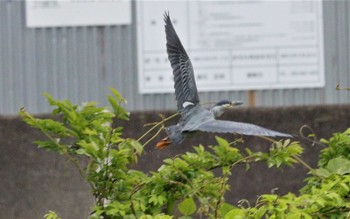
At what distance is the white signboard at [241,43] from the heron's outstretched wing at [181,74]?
12.3 feet

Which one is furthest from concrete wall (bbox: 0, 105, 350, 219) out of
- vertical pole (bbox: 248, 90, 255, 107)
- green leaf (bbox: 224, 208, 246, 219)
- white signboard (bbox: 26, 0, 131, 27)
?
green leaf (bbox: 224, 208, 246, 219)

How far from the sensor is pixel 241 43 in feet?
27.5

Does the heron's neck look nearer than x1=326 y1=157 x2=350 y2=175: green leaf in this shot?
No

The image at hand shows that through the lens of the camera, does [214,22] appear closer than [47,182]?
No

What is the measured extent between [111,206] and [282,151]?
0.77 m

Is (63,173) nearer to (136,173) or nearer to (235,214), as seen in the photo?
(136,173)

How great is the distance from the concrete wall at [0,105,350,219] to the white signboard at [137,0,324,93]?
103 centimetres

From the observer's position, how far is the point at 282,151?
402 centimetres

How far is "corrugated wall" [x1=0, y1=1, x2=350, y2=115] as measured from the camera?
8516 mm

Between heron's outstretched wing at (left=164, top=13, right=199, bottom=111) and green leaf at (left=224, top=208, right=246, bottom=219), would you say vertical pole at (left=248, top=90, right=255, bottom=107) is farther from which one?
green leaf at (left=224, top=208, right=246, bottom=219)

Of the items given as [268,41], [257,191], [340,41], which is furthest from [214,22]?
[257,191]

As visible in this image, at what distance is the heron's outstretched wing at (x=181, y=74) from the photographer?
4.29 m

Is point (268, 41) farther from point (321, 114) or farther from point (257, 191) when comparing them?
point (257, 191)

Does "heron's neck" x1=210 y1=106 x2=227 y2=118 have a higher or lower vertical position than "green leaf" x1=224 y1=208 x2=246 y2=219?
higher
